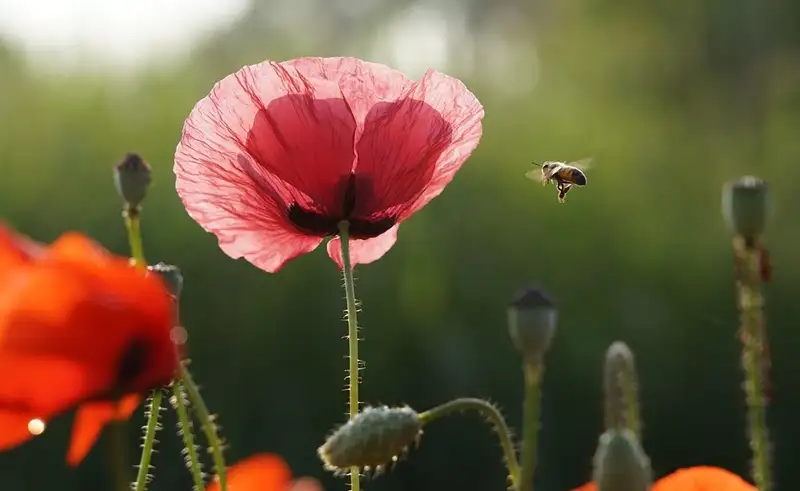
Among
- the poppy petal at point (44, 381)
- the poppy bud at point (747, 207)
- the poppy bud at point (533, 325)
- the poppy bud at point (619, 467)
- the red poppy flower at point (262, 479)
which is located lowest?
the red poppy flower at point (262, 479)

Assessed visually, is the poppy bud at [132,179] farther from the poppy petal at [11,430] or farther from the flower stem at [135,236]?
the poppy petal at [11,430]

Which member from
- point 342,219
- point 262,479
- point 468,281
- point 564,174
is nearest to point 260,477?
point 262,479

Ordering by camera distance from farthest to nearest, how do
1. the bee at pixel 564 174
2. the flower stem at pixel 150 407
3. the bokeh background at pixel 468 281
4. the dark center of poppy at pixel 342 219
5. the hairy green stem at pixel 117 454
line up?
the bokeh background at pixel 468 281, the bee at pixel 564 174, the dark center of poppy at pixel 342 219, the flower stem at pixel 150 407, the hairy green stem at pixel 117 454

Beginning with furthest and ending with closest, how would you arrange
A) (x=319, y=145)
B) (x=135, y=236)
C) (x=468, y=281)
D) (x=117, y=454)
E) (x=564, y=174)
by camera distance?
1. (x=468, y=281)
2. (x=564, y=174)
3. (x=319, y=145)
4. (x=135, y=236)
5. (x=117, y=454)

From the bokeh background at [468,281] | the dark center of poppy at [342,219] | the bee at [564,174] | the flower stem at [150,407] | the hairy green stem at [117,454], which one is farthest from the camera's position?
the bokeh background at [468,281]

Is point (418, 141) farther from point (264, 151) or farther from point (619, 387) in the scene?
point (619, 387)

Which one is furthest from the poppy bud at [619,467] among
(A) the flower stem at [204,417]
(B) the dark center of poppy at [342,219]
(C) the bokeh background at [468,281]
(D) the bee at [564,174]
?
(C) the bokeh background at [468,281]

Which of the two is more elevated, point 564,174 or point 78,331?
point 564,174
